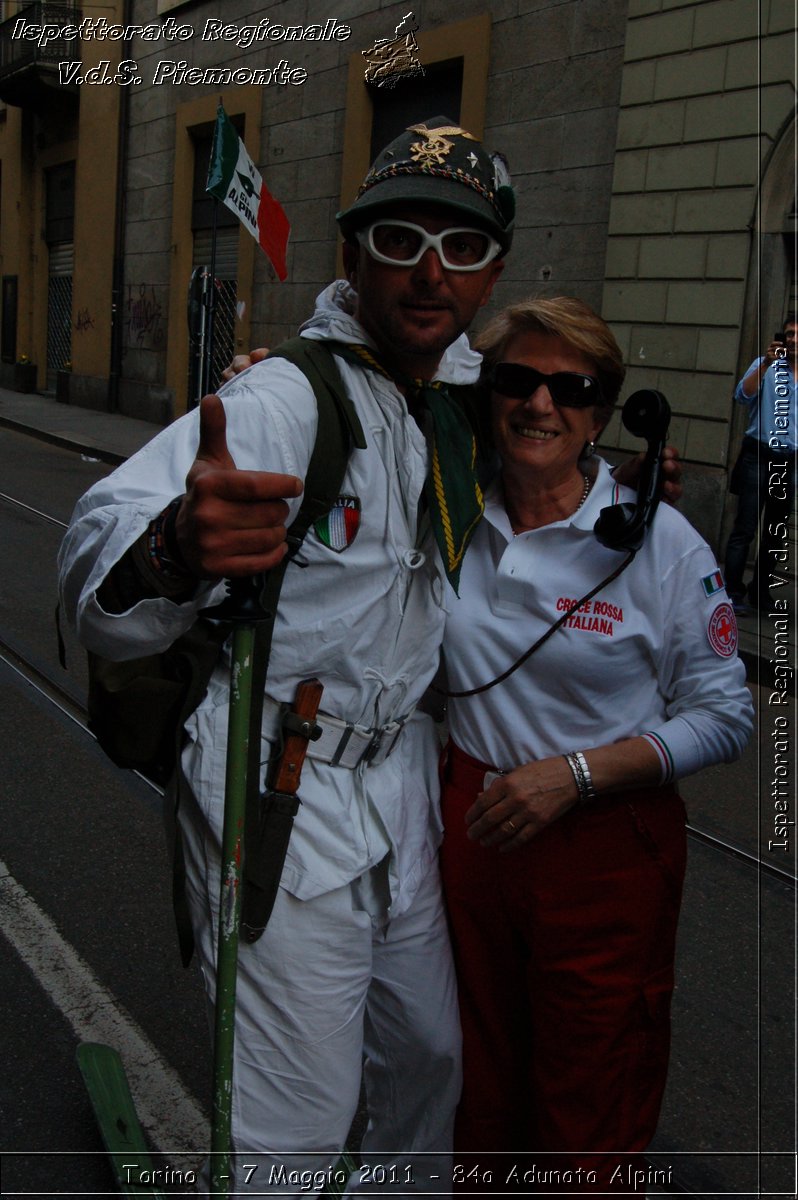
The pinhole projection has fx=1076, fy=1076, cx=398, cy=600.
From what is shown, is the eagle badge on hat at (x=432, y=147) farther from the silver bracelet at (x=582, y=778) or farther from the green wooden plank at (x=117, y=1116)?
the green wooden plank at (x=117, y=1116)

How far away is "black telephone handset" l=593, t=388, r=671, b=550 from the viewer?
1.86 metres

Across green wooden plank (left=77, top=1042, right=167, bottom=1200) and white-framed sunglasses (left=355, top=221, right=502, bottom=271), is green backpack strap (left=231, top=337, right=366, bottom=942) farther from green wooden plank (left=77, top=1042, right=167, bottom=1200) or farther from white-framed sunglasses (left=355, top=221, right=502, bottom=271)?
green wooden plank (left=77, top=1042, right=167, bottom=1200)

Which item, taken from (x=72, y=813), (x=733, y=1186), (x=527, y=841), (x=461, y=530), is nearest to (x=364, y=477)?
(x=461, y=530)

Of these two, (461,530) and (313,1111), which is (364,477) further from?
(313,1111)

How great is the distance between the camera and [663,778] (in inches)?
72.7

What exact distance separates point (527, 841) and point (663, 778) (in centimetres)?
26

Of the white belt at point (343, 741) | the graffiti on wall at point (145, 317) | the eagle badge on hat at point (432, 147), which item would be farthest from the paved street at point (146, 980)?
the graffiti on wall at point (145, 317)

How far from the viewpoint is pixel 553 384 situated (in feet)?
6.45

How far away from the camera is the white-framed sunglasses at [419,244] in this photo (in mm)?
1785

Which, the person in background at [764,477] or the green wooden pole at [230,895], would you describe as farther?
the person in background at [764,477]

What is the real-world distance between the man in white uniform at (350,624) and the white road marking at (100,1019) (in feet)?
2.68

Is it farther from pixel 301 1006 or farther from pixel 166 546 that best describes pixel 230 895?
pixel 166 546

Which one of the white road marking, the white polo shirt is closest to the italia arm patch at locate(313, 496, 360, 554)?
the white polo shirt

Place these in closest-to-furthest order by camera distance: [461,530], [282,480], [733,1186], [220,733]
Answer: [282,480] → [220,733] → [461,530] → [733,1186]
